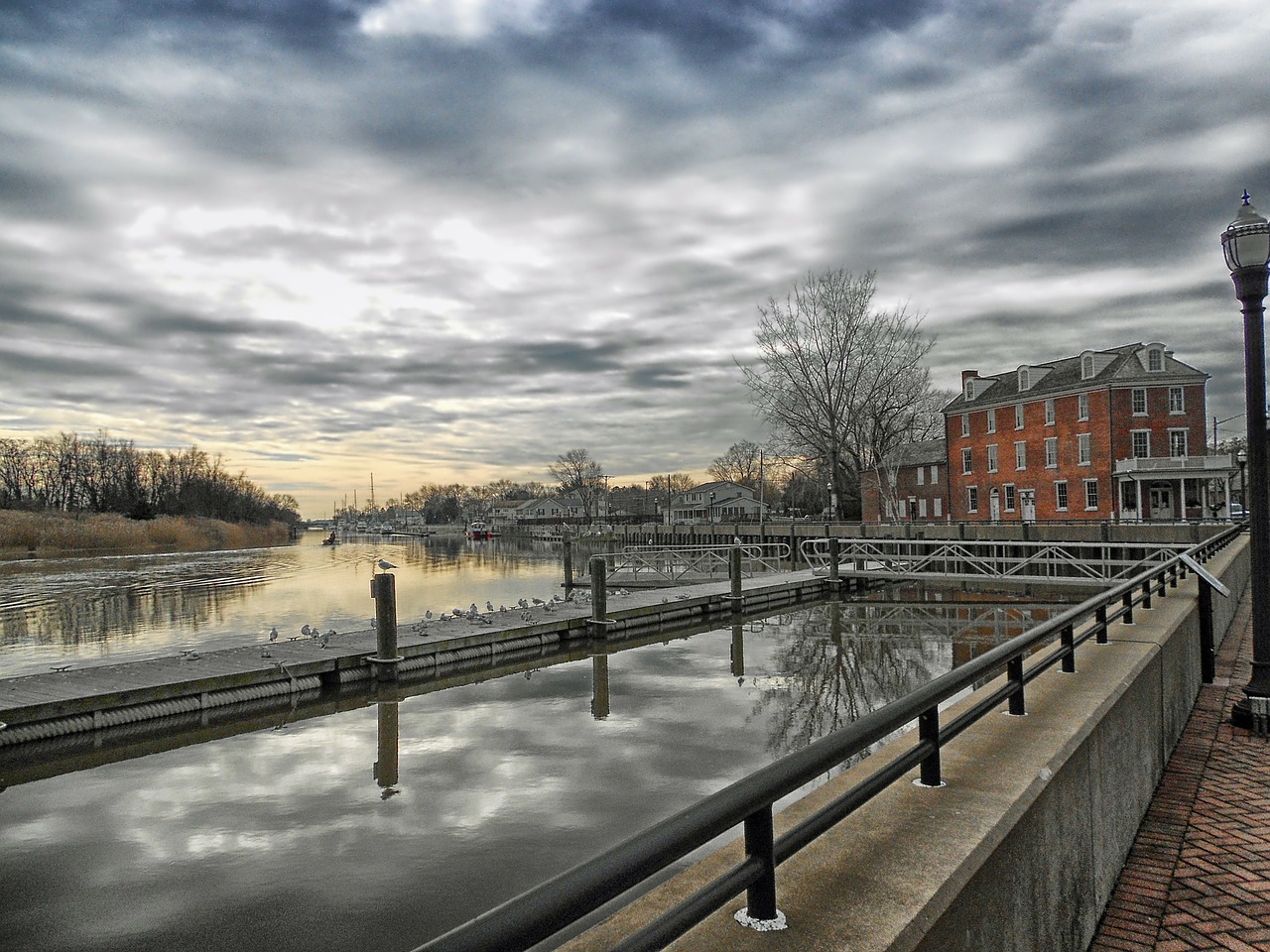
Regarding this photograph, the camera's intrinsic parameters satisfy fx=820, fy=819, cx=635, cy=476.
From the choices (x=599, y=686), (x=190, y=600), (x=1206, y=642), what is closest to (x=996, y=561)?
(x=599, y=686)

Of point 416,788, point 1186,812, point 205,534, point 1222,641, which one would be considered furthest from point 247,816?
point 205,534

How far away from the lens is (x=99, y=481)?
88500 millimetres

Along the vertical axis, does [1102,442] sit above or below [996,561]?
above

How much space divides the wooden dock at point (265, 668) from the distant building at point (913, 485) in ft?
143

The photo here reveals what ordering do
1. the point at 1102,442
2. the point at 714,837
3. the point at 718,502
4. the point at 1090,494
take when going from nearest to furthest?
the point at 714,837, the point at 1102,442, the point at 1090,494, the point at 718,502

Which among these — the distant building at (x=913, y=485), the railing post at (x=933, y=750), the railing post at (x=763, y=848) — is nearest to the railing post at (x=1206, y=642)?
the railing post at (x=933, y=750)

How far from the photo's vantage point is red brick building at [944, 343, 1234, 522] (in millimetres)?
46031

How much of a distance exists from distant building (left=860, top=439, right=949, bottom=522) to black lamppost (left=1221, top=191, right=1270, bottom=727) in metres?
51.5

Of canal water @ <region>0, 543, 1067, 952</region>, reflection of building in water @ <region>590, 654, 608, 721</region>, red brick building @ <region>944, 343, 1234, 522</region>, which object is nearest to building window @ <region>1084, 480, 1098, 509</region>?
red brick building @ <region>944, 343, 1234, 522</region>

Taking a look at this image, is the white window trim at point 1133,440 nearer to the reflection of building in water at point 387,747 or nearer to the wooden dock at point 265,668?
the wooden dock at point 265,668

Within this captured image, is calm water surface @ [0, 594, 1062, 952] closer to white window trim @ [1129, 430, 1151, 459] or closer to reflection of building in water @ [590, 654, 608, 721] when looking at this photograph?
reflection of building in water @ [590, 654, 608, 721]

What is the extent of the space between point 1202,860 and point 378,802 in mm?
7312

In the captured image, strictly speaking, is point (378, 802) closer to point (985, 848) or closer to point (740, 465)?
point (985, 848)

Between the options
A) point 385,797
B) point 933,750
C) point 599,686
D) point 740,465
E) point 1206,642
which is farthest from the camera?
point 740,465
